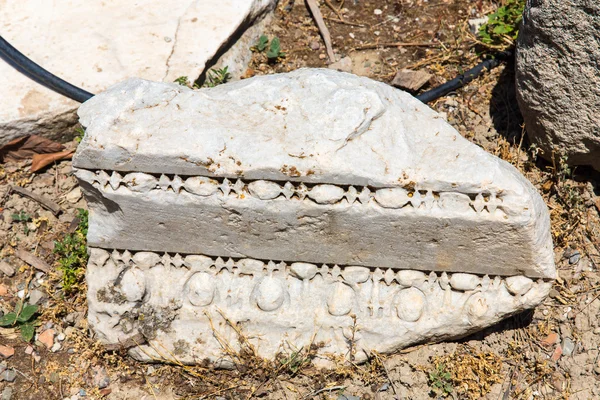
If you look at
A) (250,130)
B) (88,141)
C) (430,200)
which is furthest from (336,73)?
(88,141)

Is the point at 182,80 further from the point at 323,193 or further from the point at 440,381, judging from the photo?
the point at 440,381

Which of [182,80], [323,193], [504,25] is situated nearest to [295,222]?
[323,193]

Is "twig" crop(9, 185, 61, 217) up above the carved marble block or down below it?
below

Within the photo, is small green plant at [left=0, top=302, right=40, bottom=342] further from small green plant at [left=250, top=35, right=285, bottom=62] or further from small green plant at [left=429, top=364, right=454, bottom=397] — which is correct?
small green plant at [left=250, top=35, right=285, bottom=62]

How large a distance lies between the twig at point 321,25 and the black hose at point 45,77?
159cm

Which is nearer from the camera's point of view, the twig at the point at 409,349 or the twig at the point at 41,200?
the twig at the point at 409,349

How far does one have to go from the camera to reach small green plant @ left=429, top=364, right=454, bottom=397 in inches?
135

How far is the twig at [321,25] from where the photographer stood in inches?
185

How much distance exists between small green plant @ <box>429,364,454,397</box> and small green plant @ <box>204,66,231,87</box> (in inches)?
85.7

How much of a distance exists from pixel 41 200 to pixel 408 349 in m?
2.25

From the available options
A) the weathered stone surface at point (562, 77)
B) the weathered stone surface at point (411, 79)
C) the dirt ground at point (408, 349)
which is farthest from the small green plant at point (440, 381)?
the weathered stone surface at point (411, 79)

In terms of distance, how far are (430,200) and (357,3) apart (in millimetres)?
2346

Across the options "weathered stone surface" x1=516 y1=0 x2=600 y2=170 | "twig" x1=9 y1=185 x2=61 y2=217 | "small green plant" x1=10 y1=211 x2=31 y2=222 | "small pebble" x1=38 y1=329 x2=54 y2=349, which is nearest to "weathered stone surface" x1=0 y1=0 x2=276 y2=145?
"twig" x1=9 y1=185 x2=61 y2=217

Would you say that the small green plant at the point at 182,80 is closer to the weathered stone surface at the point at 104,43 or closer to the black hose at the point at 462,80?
the weathered stone surface at the point at 104,43
